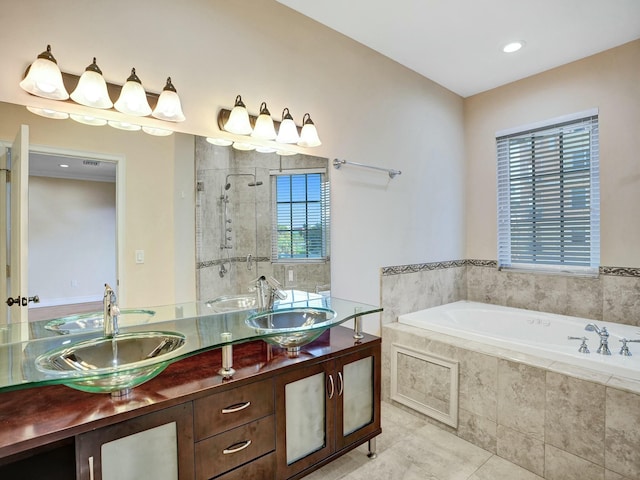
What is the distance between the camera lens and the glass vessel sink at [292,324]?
165 centimetres

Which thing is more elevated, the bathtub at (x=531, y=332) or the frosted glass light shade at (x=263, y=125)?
the frosted glass light shade at (x=263, y=125)

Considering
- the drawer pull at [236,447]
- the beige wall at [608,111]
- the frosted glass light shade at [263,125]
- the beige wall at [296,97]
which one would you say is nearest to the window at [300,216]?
the beige wall at [296,97]

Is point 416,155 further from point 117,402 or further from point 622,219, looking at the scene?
point 117,402

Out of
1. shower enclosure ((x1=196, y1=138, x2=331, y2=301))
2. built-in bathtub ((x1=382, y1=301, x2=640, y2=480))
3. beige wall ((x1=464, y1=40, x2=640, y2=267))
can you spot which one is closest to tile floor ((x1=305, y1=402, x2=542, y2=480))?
built-in bathtub ((x1=382, y1=301, x2=640, y2=480))

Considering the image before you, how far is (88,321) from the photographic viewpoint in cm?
162

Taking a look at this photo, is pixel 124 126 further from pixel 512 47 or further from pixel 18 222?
pixel 512 47

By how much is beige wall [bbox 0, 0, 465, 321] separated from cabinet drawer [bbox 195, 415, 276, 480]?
76 cm

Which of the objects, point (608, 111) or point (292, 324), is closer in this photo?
point (292, 324)

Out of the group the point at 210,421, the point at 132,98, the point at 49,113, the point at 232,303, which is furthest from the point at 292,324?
the point at 49,113

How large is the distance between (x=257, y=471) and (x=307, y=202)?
5.08 feet

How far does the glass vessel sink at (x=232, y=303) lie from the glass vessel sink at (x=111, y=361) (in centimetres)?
38

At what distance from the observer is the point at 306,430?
5.70ft

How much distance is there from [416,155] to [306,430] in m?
2.41

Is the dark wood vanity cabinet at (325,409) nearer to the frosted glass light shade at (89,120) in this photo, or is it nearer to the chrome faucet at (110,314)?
the chrome faucet at (110,314)
